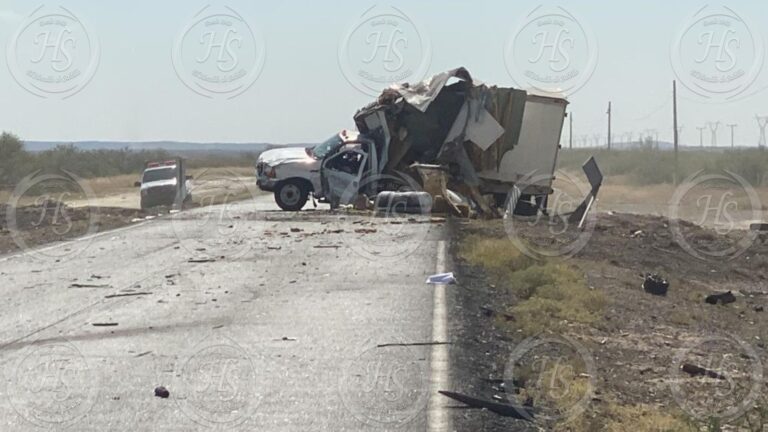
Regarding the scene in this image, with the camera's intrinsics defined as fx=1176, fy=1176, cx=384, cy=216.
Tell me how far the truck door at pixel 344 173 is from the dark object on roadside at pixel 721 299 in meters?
12.5

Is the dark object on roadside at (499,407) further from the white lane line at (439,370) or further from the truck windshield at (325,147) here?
the truck windshield at (325,147)

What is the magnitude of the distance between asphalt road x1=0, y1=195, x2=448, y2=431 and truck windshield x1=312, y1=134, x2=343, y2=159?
8.86m

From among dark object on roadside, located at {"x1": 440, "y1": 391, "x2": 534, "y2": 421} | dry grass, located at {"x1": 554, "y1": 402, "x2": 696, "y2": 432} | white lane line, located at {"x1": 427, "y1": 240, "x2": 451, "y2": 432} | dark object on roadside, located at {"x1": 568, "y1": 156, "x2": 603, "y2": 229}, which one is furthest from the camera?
dark object on roadside, located at {"x1": 568, "y1": 156, "x2": 603, "y2": 229}

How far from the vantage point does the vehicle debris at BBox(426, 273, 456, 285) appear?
15.9 m

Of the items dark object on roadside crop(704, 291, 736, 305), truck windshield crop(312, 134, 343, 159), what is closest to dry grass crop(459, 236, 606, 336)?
dark object on roadside crop(704, 291, 736, 305)

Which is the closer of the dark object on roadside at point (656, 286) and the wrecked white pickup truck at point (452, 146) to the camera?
the dark object on roadside at point (656, 286)

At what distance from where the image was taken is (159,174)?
1508 inches

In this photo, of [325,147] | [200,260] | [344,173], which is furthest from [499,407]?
[325,147]

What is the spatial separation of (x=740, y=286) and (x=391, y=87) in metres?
11.6

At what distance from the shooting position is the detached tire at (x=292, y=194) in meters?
31.3

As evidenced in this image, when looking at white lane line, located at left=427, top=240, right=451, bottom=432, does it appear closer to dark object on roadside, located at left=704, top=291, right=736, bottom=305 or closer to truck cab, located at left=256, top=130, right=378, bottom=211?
dark object on roadside, located at left=704, top=291, right=736, bottom=305

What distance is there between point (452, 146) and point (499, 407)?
65.3ft

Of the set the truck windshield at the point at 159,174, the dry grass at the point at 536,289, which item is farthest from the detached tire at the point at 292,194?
the dry grass at the point at 536,289

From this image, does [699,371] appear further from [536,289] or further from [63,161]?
[63,161]
